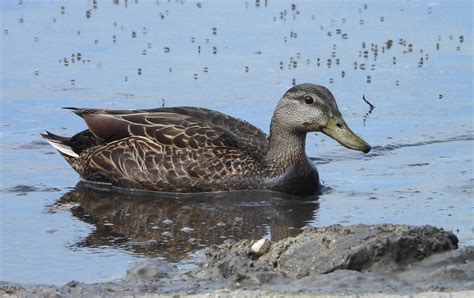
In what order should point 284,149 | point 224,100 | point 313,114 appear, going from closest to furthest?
point 313,114 < point 284,149 < point 224,100

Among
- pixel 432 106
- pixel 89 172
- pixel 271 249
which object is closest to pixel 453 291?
pixel 271 249

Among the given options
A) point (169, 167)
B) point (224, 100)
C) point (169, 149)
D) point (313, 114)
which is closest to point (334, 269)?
point (313, 114)

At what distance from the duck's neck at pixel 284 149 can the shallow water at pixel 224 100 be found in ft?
1.45

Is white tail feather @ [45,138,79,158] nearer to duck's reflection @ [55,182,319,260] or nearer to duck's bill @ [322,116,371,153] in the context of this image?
duck's reflection @ [55,182,319,260]

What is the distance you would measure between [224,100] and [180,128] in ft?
9.86

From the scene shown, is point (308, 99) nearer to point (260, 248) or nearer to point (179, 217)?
point (179, 217)

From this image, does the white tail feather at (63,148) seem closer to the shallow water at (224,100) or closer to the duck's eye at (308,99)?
the shallow water at (224,100)

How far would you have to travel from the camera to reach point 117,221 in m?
12.2

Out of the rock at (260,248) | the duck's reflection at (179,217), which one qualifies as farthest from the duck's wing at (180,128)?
the rock at (260,248)

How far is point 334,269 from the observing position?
871 cm

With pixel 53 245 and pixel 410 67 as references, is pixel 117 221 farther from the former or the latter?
pixel 410 67

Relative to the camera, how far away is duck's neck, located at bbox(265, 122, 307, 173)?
13.6 meters

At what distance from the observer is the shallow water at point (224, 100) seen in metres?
11.6

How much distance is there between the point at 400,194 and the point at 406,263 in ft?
13.1
